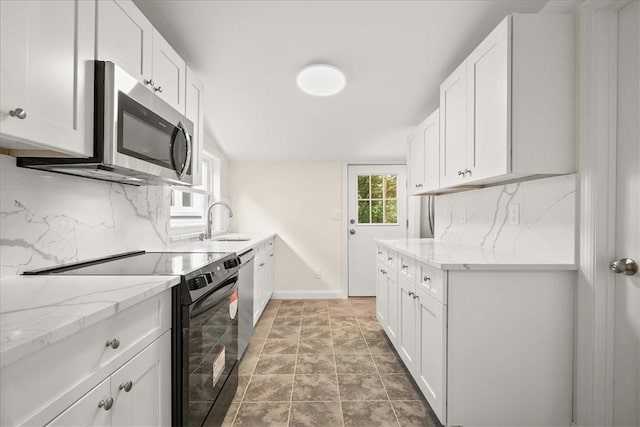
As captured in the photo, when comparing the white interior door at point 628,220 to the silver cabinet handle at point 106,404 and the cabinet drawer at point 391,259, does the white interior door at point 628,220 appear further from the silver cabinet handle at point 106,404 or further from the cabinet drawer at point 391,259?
the silver cabinet handle at point 106,404

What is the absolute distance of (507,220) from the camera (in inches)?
78.5

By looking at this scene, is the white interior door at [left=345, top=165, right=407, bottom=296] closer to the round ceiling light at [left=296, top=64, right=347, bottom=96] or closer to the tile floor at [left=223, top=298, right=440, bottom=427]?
the tile floor at [left=223, top=298, right=440, bottom=427]

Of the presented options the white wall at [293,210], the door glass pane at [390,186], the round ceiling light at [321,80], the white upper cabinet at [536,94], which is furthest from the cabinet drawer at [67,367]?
the door glass pane at [390,186]

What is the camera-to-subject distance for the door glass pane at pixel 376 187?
4.43 metres

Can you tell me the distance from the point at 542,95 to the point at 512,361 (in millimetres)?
1313

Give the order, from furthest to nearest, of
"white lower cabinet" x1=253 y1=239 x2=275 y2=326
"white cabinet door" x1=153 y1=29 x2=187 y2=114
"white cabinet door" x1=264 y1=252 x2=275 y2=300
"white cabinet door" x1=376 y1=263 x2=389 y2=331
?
"white cabinet door" x1=264 y1=252 x2=275 y2=300
"white lower cabinet" x1=253 y1=239 x2=275 y2=326
"white cabinet door" x1=376 y1=263 x2=389 y2=331
"white cabinet door" x1=153 y1=29 x2=187 y2=114

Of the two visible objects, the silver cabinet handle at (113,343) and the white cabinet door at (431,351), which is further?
the white cabinet door at (431,351)

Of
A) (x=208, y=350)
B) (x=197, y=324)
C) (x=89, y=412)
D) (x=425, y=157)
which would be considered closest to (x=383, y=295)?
(x=425, y=157)

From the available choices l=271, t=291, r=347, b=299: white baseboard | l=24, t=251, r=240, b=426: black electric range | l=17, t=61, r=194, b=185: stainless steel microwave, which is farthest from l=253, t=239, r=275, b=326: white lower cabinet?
l=17, t=61, r=194, b=185: stainless steel microwave

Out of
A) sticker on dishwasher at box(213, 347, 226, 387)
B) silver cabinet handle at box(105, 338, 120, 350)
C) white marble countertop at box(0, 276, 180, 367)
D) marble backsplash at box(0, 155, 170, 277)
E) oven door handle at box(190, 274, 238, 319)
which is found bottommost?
sticker on dishwasher at box(213, 347, 226, 387)

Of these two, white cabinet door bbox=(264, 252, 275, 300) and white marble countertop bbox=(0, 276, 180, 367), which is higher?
white marble countertop bbox=(0, 276, 180, 367)

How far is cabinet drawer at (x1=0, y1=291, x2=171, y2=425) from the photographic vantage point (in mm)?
596

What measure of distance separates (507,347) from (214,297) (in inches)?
56.5

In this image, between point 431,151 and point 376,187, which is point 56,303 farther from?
point 376,187
